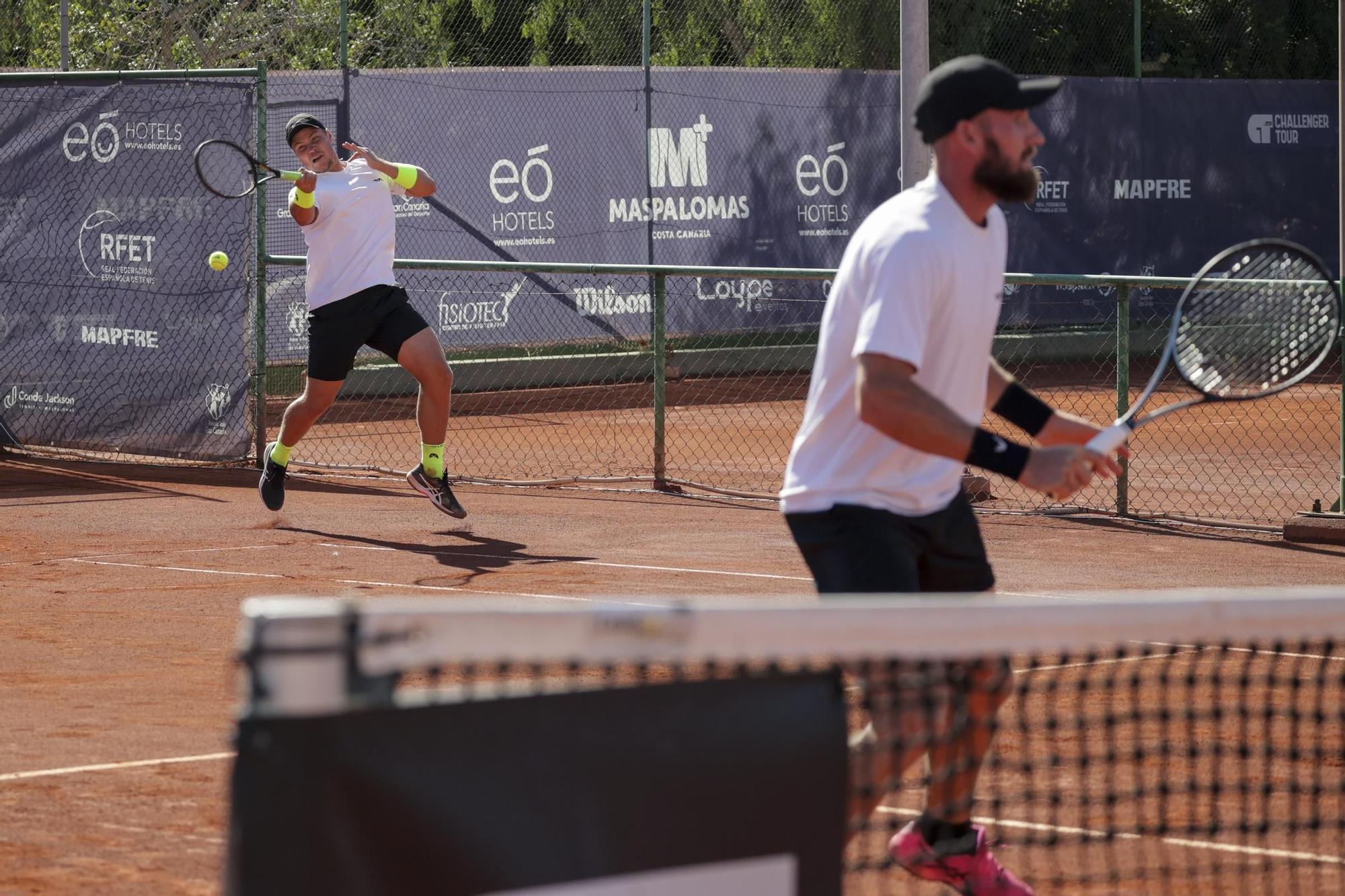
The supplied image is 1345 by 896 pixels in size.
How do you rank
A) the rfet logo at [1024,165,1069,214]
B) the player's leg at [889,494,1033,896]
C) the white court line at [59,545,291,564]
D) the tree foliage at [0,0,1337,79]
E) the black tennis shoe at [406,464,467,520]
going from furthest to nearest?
the rfet logo at [1024,165,1069,214], the tree foliage at [0,0,1337,79], the black tennis shoe at [406,464,467,520], the white court line at [59,545,291,564], the player's leg at [889,494,1033,896]

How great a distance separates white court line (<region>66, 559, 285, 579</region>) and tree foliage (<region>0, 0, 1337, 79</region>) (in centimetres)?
927

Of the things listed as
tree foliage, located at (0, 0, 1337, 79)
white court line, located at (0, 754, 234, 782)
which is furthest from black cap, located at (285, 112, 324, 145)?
tree foliage, located at (0, 0, 1337, 79)

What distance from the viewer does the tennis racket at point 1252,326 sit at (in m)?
4.81

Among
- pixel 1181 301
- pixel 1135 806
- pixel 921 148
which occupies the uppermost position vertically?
pixel 921 148

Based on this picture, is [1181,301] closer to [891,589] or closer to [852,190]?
[891,589]

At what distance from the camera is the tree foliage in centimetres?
1797

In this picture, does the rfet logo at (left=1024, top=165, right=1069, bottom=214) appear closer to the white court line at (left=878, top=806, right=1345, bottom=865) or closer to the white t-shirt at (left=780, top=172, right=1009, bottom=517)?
the white court line at (left=878, top=806, right=1345, bottom=865)

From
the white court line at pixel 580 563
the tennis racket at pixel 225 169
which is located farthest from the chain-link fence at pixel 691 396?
the white court line at pixel 580 563

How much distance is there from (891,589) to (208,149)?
9.94 meters

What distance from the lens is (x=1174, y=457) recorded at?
13539 millimetres

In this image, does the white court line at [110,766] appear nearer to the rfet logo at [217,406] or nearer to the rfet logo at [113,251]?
the rfet logo at [217,406]

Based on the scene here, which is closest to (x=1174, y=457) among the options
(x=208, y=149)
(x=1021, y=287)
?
(x=1021, y=287)

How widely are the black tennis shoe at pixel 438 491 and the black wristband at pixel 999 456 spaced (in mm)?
6264

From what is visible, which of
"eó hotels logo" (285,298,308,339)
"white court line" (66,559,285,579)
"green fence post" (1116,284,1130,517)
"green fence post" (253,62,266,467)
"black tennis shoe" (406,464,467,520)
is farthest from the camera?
A: "eó hotels logo" (285,298,308,339)
